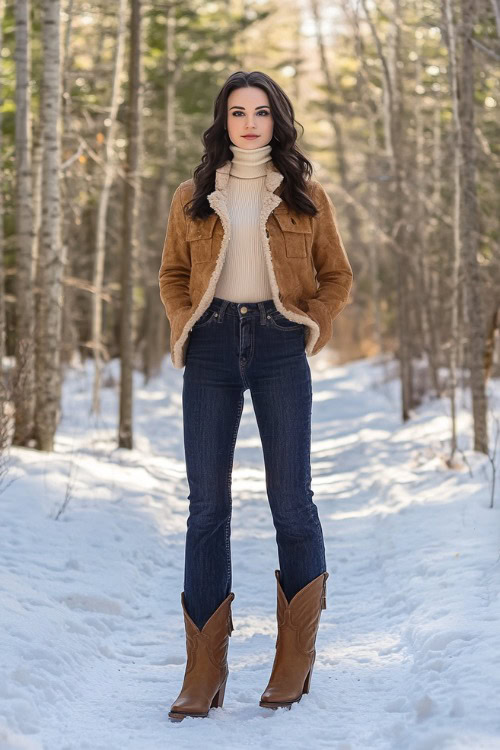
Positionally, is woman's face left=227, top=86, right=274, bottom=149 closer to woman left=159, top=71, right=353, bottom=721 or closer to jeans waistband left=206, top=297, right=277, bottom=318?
woman left=159, top=71, right=353, bottom=721

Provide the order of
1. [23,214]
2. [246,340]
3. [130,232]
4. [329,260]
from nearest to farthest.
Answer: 1. [246,340]
2. [329,260]
3. [23,214]
4. [130,232]

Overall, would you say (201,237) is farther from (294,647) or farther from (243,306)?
(294,647)

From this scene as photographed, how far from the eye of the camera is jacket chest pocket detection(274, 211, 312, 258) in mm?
3746

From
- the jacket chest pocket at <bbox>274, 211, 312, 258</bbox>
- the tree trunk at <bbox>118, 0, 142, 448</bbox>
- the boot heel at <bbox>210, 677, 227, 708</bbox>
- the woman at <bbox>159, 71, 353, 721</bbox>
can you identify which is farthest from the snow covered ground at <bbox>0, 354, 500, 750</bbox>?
the jacket chest pocket at <bbox>274, 211, 312, 258</bbox>

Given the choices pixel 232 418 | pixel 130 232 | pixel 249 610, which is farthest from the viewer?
pixel 130 232

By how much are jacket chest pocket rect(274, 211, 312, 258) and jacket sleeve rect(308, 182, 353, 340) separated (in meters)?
0.06

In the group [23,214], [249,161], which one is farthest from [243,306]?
[23,214]

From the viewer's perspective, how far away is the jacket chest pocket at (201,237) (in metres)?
3.74

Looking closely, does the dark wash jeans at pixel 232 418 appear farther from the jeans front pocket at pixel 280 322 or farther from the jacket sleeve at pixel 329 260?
the jacket sleeve at pixel 329 260

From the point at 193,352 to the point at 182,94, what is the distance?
2081 cm

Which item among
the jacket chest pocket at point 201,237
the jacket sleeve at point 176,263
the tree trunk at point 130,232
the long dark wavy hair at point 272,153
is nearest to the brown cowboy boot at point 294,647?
the jacket sleeve at point 176,263

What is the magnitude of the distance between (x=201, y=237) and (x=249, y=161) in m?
0.35

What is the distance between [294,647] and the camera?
3.80 metres

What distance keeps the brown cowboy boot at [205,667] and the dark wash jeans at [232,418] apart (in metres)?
0.05
